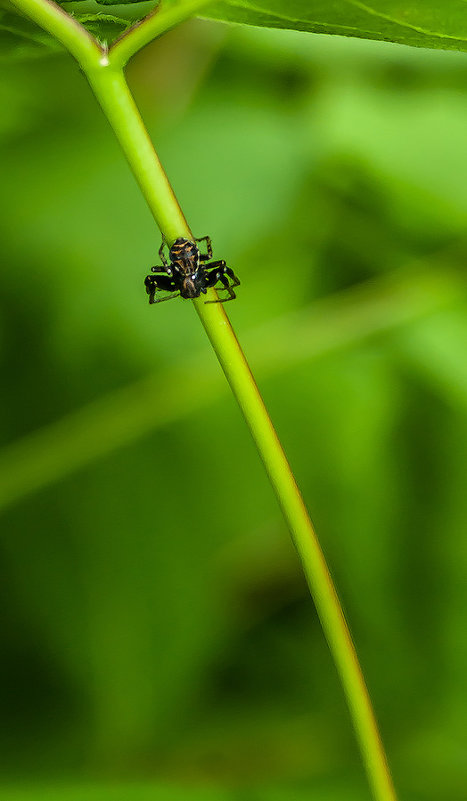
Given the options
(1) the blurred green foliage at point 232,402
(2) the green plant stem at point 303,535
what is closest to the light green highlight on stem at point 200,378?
(1) the blurred green foliage at point 232,402

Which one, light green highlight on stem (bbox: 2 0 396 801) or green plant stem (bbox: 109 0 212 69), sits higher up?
green plant stem (bbox: 109 0 212 69)

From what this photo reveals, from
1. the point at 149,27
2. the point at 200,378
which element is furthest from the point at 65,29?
the point at 200,378

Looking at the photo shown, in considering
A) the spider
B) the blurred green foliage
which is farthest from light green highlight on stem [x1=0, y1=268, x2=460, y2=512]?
the spider

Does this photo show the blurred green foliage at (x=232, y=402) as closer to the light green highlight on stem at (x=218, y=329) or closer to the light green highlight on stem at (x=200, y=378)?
the light green highlight on stem at (x=200, y=378)

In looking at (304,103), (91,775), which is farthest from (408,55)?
(91,775)

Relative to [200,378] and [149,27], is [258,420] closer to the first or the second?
[149,27]

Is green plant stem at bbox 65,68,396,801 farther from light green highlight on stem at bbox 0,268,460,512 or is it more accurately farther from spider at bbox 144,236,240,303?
light green highlight on stem at bbox 0,268,460,512
